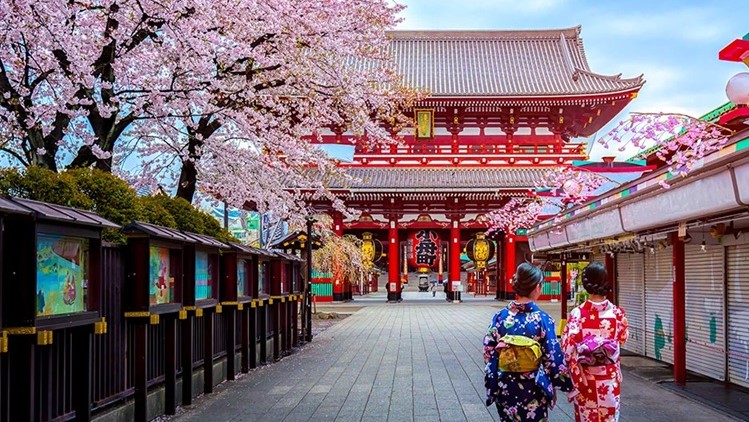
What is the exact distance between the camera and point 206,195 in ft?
56.4

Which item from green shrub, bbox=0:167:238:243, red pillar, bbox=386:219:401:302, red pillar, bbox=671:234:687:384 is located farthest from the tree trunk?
red pillar, bbox=386:219:401:302

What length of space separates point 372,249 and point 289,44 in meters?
26.4

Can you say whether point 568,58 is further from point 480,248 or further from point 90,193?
point 90,193

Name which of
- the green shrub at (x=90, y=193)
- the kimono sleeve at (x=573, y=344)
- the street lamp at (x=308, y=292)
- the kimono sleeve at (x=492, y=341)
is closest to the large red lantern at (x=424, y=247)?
the street lamp at (x=308, y=292)

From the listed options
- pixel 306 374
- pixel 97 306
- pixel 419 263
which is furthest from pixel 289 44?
pixel 419 263

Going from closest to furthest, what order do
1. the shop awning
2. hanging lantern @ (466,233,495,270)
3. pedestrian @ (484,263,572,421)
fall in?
pedestrian @ (484,263,572,421)
the shop awning
hanging lantern @ (466,233,495,270)

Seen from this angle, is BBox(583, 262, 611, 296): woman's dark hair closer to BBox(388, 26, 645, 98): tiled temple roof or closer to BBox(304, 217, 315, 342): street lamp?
BBox(304, 217, 315, 342): street lamp

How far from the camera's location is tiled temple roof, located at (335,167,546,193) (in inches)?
→ 1364

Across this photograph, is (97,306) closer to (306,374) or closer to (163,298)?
(163,298)

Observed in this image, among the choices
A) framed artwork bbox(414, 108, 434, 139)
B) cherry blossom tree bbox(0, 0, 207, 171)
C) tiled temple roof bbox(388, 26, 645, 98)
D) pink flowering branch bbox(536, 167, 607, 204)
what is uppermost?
tiled temple roof bbox(388, 26, 645, 98)

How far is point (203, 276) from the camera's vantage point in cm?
977

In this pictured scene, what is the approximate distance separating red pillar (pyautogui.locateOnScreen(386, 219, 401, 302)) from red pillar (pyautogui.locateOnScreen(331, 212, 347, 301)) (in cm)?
225

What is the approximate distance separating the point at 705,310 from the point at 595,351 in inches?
255

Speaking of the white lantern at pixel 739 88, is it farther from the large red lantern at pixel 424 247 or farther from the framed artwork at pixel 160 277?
the large red lantern at pixel 424 247
